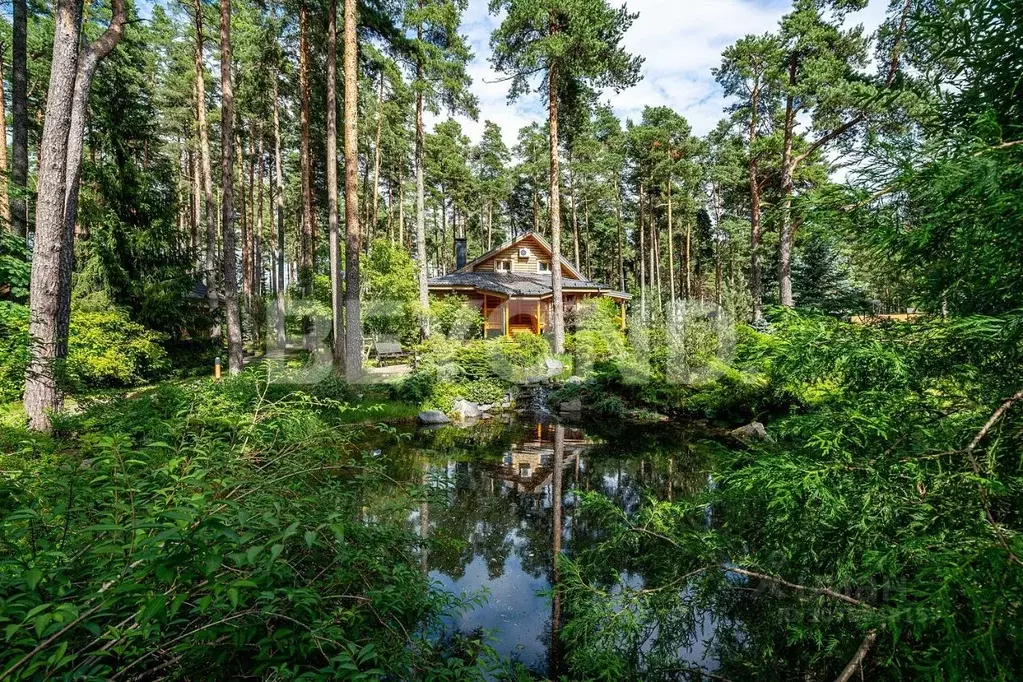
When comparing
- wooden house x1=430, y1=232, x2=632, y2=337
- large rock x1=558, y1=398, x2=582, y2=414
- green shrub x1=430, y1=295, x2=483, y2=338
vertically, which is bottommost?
large rock x1=558, y1=398, x2=582, y2=414

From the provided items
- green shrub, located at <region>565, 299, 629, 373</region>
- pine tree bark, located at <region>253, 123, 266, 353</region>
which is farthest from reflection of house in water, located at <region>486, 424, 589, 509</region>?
pine tree bark, located at <region>253, 123, 266, 353</region>

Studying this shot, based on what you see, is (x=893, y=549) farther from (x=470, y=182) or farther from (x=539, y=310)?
(x=470, y=182)

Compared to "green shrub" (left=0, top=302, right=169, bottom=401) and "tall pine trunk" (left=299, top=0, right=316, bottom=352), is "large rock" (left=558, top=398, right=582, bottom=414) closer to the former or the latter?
"tall pine trunk" (left=299, top=0, right=316, bottom=352)

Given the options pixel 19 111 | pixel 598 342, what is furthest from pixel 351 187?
pixel 598 342

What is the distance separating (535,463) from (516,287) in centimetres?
1543

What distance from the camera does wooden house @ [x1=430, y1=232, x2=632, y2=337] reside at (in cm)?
2338

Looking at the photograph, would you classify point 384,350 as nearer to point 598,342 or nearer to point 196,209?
point 598,342

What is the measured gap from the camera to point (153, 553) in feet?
4.33

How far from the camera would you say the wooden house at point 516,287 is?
23375 mm

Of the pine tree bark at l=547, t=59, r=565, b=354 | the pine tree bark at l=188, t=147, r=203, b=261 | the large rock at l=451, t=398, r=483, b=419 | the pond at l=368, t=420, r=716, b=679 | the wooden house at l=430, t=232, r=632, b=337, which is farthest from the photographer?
the wooden house at l=430, t=232, r=632, b=337

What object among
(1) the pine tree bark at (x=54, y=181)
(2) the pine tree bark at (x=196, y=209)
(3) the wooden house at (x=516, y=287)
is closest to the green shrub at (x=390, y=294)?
(3) the wooden house at (x=516, y=287)

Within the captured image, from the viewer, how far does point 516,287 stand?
2427 cm

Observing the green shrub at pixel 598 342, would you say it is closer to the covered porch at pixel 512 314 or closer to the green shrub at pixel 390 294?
the covered porch at pixel 512 314

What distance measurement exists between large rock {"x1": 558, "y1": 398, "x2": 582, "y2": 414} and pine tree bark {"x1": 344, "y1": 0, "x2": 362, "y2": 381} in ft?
21.4
